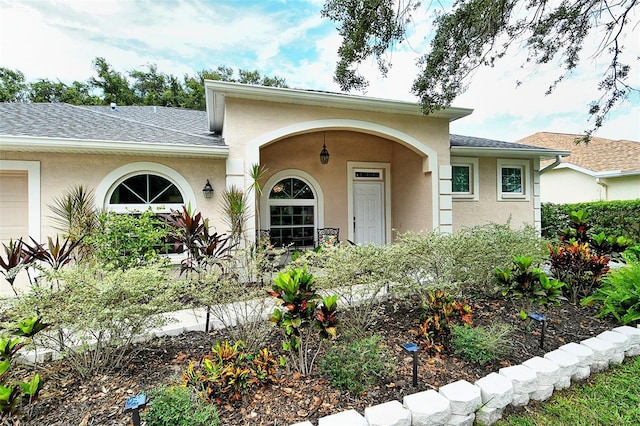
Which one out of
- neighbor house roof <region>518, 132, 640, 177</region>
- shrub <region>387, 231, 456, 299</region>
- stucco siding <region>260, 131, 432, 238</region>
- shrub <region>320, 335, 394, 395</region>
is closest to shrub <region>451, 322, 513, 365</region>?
shrub <region>387, 231, 456, 299</region>

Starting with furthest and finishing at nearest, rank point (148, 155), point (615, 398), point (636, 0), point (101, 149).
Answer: point (148, 155) < point (101, 149) < point (636, 0) < point (615, 398)

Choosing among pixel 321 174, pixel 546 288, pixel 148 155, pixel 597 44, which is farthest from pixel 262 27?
pixel 546 288

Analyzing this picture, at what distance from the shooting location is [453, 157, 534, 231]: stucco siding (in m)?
8.12

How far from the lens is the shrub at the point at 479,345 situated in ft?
9.37

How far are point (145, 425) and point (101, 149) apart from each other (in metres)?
4.79

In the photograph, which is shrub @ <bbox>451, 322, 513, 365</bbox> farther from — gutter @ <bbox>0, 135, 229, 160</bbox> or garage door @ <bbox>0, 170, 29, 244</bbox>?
garage door @ <bbox>0, 170, 29, 244</bbox>

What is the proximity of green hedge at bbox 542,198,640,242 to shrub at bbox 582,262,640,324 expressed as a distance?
4.34m

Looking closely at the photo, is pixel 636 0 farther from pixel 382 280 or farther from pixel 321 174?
pixel 321 174

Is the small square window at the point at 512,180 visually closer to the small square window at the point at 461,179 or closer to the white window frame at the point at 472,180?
the white window frame at the point at 472,180

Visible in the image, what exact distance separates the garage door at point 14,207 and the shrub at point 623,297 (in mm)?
9467

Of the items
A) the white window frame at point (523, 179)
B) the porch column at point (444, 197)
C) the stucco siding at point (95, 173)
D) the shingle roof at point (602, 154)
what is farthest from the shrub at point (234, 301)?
the shingle roof at point (602, 154)

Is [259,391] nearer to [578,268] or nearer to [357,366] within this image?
[357,366]

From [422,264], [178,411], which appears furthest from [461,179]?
[178,411]

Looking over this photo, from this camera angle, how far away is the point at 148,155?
5438 mm
